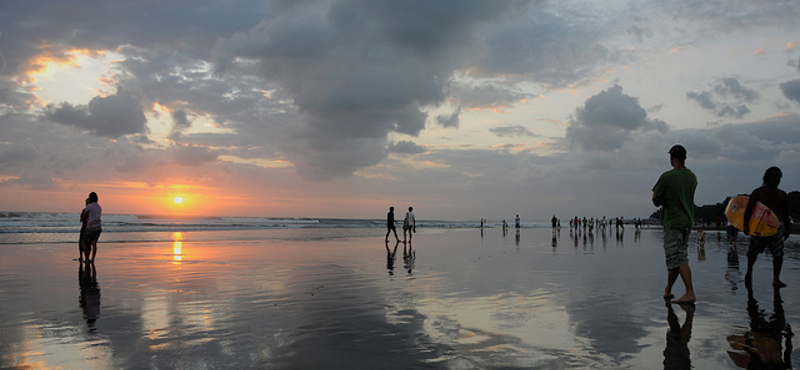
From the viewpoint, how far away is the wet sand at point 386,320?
453cm

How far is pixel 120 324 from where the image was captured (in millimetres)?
6086

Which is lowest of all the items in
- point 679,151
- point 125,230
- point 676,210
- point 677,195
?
point 125,230

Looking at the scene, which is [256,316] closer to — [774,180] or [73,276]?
[73,276]

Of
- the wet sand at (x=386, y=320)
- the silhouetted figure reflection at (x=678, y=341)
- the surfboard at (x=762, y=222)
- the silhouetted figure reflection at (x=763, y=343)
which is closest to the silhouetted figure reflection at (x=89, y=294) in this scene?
the wet sand at (x=386, y=320)

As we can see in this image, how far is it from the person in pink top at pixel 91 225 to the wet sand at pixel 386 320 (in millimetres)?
3199

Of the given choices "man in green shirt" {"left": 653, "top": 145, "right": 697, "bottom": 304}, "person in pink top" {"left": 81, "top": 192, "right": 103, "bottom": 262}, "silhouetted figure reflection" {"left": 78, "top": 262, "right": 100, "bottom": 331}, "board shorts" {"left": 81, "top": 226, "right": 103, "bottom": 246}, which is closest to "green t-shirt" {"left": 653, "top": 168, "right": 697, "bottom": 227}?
"man in green shirt" {"left": 653, "top": 145, "right": 697, "bottom": 304}

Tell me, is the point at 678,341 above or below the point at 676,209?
below

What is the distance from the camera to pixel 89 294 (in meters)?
8.57

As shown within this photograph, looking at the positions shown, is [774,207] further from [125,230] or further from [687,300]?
[125,230]

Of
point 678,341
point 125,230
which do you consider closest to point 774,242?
point 678,341

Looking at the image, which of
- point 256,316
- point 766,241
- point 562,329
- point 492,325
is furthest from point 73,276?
point 766,241

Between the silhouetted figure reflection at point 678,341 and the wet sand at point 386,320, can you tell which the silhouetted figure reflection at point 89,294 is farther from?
the silhouetted figure reflection at point 678,341

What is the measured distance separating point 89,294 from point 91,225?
25.6 ft

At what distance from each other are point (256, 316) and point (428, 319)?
228cm
